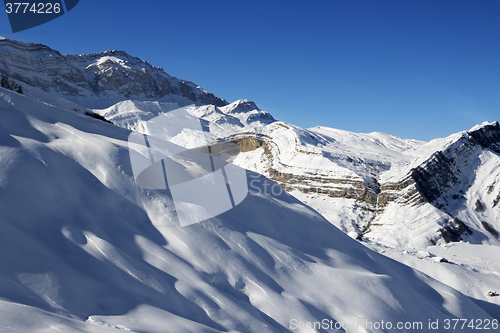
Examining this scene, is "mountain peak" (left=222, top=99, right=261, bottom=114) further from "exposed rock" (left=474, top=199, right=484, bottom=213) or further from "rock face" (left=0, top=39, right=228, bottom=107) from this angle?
"exposed rock" (left=474, top=199, right=484, bottom=213)

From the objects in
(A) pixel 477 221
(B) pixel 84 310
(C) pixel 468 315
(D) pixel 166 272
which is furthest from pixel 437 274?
(A) pixel 477 221

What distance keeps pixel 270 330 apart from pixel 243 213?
459cm

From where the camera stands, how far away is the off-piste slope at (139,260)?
5809 millimetres

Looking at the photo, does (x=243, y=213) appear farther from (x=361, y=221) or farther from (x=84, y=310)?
(x=361, y=221)

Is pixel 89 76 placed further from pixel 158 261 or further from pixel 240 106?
pixel 158 261

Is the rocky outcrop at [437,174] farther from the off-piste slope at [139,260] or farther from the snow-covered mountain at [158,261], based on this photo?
the off-piste slope at [139,260]

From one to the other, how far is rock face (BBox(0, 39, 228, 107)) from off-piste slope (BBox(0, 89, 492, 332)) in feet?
292

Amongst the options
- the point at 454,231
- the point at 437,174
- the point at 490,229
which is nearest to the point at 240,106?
the point at 437,174

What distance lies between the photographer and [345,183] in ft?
125

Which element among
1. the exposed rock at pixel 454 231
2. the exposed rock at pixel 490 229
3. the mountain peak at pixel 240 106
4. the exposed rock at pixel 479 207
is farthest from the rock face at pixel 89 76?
the exposed rock at pixel 490 229

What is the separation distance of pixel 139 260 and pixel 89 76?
11747 centimetres

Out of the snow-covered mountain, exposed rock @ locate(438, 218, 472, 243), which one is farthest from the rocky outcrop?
the snow-covered mountain

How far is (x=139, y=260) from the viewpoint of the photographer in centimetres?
734

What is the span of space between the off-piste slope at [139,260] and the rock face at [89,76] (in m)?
88.9
